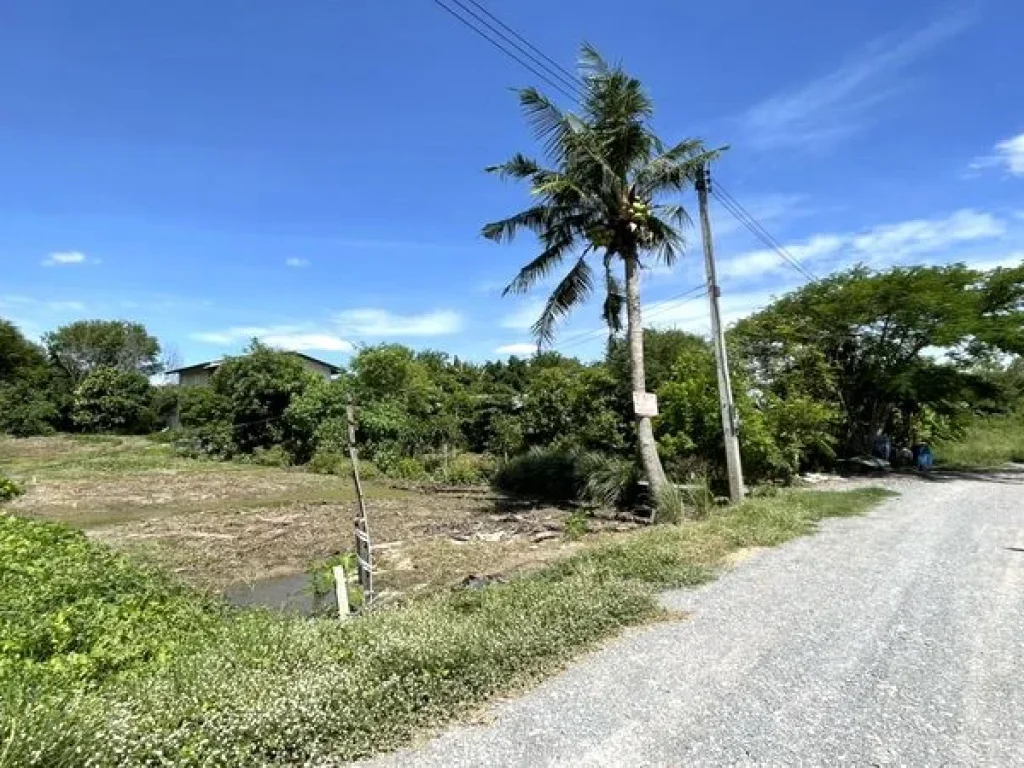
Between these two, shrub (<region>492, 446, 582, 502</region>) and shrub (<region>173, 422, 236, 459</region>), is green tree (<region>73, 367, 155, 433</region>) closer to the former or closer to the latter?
shrub (<region>173, 422, 236, 459</region>)

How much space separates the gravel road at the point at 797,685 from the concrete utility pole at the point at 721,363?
5212 millimetres

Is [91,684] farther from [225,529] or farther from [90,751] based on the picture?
[225,529]

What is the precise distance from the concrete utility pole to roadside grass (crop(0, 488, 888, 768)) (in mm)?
5222

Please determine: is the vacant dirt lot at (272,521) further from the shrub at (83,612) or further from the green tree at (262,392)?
the green tree at (262,392)

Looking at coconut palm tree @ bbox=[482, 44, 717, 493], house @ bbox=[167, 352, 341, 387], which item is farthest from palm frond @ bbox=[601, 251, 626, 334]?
house @ bbox=[167, 352, 341, 387]

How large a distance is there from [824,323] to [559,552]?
42.9 feet

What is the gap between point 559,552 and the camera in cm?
1041

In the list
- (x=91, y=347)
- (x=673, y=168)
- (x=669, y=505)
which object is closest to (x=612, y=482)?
(x=669, y=505)

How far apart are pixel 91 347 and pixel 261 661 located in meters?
60.5

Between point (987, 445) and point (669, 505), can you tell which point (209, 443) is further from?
point (987, 445)

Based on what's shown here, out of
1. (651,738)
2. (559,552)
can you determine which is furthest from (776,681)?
(559,552)

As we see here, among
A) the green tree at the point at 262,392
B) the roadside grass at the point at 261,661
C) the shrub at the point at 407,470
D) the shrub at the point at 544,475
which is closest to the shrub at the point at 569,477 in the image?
the shrub at the point at 544,475

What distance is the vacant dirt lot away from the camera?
10.5 metres

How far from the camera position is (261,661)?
4.34 meters
